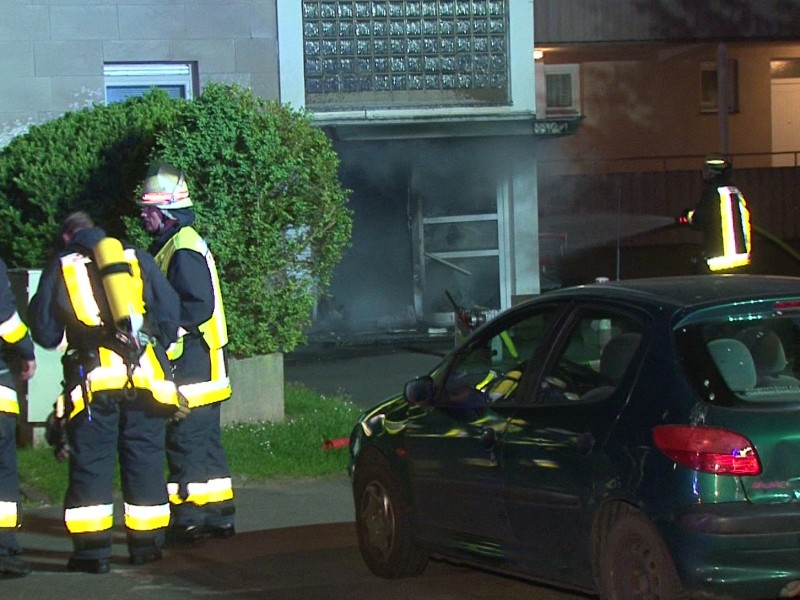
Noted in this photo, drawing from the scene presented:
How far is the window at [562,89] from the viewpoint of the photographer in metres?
24.0

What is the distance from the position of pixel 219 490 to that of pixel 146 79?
28.3 feet

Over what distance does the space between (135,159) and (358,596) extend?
5.57 metres

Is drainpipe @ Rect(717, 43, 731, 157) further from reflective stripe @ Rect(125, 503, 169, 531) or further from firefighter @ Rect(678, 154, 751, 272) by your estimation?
reflective stripe @ Rect(125, 503, 169, 531)

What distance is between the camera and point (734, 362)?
207 inches

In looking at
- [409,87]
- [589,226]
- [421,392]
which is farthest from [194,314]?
[589,226]

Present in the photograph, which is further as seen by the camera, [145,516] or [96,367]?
[145,516]

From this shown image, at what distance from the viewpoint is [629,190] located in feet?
74.7

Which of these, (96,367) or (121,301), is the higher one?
(121,301)

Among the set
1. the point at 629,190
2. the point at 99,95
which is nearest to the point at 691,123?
the point at 629,190

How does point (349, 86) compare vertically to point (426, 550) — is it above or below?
above

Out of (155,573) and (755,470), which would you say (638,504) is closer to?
(755,470)

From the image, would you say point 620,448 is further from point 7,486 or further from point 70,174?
point 70,174

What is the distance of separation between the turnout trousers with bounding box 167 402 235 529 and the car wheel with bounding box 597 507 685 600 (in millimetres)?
2811

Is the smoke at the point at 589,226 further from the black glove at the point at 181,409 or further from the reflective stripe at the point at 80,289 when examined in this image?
the reflective stripe at the point at 80,289
